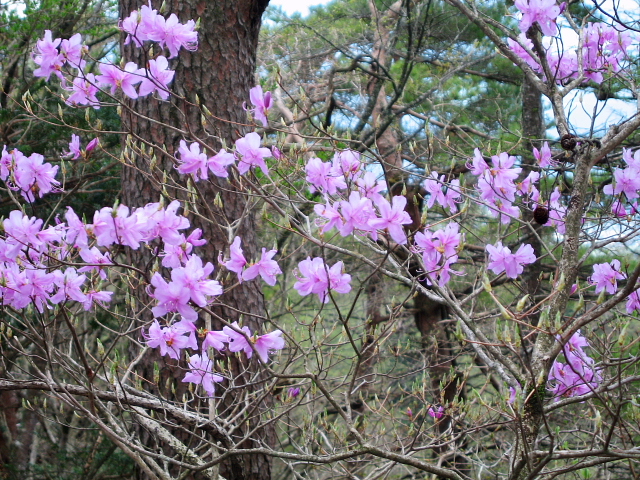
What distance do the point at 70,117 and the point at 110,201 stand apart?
2.52ft

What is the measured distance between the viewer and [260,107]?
6.38 ft

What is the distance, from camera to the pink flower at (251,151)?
1.80 metres

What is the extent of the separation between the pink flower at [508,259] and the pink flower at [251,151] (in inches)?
Answer: 26.2

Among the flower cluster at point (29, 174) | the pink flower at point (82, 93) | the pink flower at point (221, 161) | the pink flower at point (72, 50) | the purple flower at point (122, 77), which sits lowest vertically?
the flower cluster at point (29, 174)

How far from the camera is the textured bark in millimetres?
2598

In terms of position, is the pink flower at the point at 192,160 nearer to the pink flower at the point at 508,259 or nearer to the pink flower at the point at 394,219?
the pink flower at the point at 394,219

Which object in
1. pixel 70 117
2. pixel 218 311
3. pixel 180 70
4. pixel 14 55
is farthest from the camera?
pixel 14 55

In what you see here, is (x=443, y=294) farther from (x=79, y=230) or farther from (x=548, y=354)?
(x=79, y=230)

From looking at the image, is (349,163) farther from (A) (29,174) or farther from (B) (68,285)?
(A) (29,174)

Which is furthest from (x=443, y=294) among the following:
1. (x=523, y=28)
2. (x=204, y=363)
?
(x=523, y=28)

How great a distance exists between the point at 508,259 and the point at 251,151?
77cm

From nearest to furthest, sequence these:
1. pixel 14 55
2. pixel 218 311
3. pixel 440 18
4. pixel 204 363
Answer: pixel 204 363 < pixel 218 311 < pixel 14 55 < pixel 440 18

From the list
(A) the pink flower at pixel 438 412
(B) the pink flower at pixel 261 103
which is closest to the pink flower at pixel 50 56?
(B) the pink flower at pixel 261 103

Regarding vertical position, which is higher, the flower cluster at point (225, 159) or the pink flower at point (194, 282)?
the flower cluster at point (225, 159)
